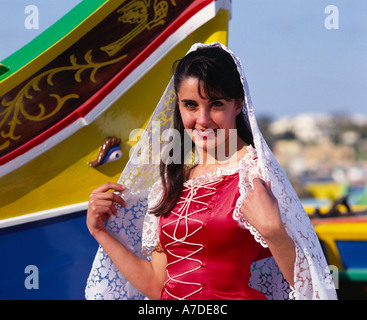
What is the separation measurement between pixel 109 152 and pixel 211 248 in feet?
3.47

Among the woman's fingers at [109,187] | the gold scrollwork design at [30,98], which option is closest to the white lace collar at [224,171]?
the woman's fingers at [109,187]

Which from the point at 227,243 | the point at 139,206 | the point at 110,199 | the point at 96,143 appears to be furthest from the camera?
the point at 96,143

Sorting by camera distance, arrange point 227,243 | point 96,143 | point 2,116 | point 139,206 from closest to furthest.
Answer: point 227,243
point 139,206
point 2,116
point 96,143

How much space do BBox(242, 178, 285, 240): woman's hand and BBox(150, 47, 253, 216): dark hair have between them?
Answer: 0.30 meters

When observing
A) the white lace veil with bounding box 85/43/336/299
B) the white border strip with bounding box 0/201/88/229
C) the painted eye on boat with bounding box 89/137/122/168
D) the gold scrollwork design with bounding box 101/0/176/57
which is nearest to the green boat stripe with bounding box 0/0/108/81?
the gold scrollwork design with bounding box 101/0/176/57

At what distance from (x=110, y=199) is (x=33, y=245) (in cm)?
77

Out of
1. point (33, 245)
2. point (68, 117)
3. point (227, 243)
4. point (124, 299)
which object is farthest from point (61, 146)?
point (227, 243)

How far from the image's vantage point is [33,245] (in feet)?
7.69

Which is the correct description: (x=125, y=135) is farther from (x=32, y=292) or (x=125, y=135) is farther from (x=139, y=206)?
(x=32, y=292)

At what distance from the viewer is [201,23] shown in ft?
8.22

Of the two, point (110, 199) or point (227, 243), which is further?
point (110, 199)

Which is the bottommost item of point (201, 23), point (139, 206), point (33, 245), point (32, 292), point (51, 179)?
point (32, 292)

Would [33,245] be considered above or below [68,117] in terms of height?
below

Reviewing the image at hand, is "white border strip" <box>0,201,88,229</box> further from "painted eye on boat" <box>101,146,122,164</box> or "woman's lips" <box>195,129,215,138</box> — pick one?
"woman's lips" <box>195,129,215,138</box>
